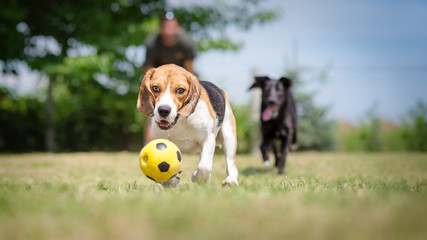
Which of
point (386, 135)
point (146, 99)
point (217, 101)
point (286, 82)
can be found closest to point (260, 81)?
point (286, 82)

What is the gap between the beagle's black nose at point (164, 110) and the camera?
3.12m

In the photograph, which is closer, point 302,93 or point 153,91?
point 153,91

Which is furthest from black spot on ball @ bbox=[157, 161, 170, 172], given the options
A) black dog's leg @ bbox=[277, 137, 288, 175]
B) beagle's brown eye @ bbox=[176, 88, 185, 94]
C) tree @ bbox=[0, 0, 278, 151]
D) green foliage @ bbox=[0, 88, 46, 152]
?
green foliage @ bbox=[0, 88, 46, 152]

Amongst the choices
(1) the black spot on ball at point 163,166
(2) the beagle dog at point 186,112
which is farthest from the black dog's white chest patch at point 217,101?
(1) the black spot on ball at point 163,166

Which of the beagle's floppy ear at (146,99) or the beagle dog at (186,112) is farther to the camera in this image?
the beagle's floppy ear at (146,99)

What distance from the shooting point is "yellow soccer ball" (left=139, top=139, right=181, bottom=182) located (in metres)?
3.20

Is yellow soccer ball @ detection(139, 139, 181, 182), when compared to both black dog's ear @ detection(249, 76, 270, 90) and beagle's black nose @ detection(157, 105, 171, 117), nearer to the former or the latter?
beagle's black nose @ detection(157, 105, 171, 117)

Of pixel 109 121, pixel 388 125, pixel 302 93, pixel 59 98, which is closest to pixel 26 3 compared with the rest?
pixel 59 98

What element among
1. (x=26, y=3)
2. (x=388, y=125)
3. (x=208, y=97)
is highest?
(x=26, y=3)

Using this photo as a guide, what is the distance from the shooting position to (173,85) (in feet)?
10.6

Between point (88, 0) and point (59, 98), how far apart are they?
3.77 metres

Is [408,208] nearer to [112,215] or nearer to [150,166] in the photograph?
[112,215]

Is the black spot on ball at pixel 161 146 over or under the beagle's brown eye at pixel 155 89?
under

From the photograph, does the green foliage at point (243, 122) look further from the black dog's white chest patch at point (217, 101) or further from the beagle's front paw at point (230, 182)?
the beagle's front paw at point (230, 182)
